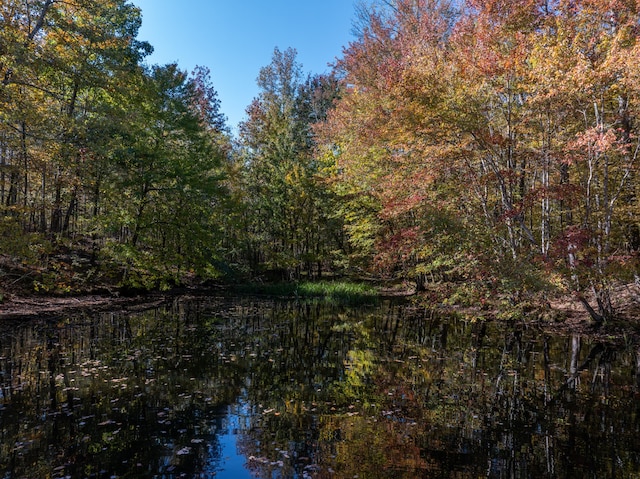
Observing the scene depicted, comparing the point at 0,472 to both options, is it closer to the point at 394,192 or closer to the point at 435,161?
the point at 435,161

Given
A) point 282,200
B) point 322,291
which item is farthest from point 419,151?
point 282,200

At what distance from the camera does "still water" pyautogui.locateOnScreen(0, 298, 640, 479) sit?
15.4ft

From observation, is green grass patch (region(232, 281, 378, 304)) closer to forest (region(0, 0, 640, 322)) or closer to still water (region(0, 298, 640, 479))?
forest (region(0, 0, 640, 322))

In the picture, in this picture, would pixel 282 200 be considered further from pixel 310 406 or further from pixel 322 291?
pixel 310 406

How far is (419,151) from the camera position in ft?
51.9

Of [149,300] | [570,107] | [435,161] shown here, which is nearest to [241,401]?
[435,161]

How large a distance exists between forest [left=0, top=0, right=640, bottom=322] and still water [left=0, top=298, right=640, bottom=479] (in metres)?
4.08

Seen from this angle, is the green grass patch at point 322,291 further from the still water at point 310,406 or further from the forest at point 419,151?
the still water at point 310,406

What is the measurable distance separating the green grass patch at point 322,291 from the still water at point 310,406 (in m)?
10.5

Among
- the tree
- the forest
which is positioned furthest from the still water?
the tree

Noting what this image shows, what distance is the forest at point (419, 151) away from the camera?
37.1ft

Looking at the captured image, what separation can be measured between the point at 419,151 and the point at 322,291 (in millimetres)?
11439

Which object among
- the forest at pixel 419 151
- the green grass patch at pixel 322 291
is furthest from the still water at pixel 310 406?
the green grass patch at pixel 322 291

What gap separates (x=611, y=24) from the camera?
11.7m
